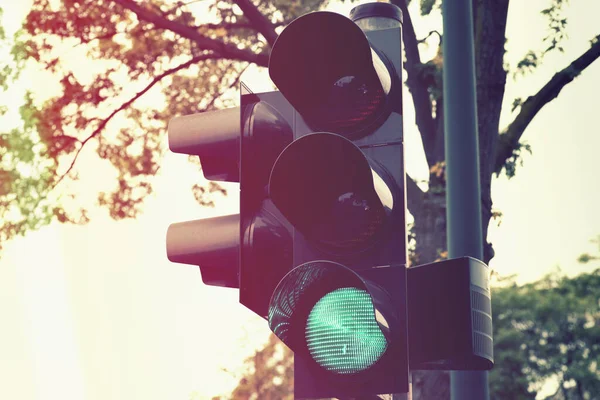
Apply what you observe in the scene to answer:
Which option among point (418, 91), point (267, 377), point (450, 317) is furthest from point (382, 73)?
point (267, 377)

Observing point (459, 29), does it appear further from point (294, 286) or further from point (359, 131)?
point (294, 286)

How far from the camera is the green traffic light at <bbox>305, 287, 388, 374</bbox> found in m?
2.74

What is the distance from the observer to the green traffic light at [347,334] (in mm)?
2738

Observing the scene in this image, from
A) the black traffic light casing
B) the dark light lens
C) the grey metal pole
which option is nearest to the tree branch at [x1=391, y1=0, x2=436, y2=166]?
the grey metal pole

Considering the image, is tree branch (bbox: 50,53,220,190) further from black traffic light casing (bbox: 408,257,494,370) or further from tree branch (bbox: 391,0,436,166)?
black traffic light casing (bbox: 408,257,494,370)

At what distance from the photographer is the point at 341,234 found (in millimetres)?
2932

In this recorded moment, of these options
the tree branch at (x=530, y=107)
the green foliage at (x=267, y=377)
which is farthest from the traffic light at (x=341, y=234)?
the green foliage at (x=267, y=377)

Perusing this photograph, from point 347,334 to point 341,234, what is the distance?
37 centimetres

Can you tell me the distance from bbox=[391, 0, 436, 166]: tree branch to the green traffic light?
703cm

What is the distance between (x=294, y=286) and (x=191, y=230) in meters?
0.71

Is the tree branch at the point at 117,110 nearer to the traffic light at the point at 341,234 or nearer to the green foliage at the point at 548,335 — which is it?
the traffic light at the point at 341,234

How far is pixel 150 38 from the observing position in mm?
10805

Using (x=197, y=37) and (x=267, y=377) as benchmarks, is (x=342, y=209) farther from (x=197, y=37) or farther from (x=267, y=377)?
(x=267, y=377)

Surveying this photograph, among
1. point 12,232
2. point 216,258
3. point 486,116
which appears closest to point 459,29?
point 216,258
